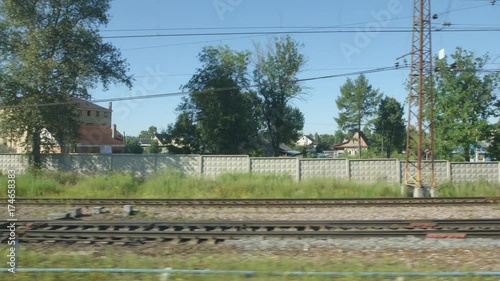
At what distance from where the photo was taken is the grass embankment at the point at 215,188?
18.2m

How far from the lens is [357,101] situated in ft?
226

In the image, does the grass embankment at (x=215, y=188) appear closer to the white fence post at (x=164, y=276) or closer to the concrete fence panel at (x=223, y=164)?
the concrete fence panel at (x=223, y=164)

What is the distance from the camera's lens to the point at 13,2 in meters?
23.7

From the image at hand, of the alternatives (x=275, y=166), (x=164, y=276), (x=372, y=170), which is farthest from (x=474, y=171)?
(x=164, y=276)

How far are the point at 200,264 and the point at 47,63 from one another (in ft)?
67.8

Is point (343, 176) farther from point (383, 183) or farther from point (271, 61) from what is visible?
point (271, 61)

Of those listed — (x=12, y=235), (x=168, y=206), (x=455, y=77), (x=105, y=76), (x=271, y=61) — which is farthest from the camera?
(x=271, y=61)

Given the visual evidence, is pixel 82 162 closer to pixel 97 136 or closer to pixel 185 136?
pixel 185 136

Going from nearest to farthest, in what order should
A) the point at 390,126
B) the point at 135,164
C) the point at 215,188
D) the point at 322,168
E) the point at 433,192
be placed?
the point at 433,192 < the point at 215,188 < the point at 322,168 < the point at 135,164 < the point at 390,126

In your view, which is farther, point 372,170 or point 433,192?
point 372,170

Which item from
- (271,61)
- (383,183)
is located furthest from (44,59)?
(271,61)

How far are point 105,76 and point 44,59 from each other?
3868 millimetres

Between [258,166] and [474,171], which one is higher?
[258,166]

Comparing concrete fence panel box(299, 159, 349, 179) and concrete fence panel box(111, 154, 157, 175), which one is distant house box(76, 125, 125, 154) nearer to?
concrete fence panel box(111, 154, 157, 175)
